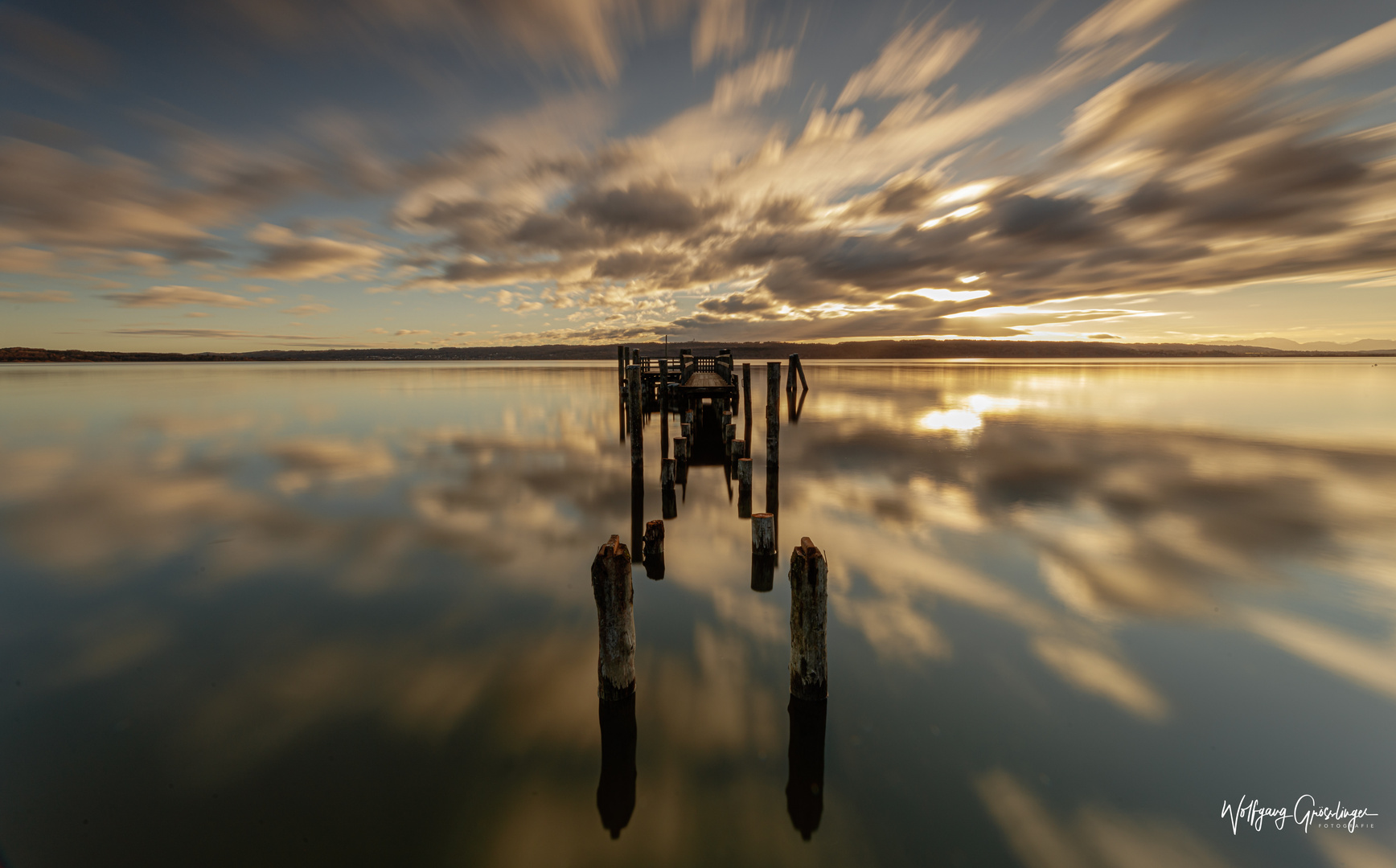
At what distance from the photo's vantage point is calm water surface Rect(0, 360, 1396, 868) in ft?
16.7

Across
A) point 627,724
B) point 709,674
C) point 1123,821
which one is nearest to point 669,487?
point 709,674

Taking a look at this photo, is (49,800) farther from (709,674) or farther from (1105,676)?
(1105,676)

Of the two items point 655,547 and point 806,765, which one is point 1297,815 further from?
point 655,547

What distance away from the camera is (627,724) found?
6.43 meters

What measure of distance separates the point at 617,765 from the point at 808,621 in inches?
112

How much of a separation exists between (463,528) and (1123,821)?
1406 centimetres

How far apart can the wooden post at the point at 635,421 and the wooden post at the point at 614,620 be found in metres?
9.88

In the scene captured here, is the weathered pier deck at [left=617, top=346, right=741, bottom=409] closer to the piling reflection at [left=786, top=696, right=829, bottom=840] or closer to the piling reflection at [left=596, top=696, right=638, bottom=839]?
the piling reflection at [left=596, top=696, right=638, bottom=839]

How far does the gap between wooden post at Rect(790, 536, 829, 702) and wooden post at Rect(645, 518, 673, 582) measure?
4327mm

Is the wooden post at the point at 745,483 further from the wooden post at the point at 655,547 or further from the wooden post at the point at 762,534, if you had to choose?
the wooden post at the point at 655,547

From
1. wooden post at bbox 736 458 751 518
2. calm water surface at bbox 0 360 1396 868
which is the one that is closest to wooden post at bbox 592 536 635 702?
calm water surface at bbox 0 360 1396 868

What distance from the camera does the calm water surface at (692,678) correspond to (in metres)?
5.09

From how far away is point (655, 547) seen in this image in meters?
10.3

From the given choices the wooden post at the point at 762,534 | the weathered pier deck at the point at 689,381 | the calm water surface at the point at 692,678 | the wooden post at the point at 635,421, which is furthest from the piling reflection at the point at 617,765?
the weathered pier deck at the point at 689,381
